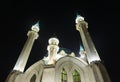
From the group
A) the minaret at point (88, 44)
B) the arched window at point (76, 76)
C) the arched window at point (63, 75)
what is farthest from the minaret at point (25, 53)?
the minaret at point (88, 44)

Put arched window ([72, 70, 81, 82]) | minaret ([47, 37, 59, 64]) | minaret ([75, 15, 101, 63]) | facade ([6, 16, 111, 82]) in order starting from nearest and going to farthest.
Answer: facade ([6, 16, 111, 82]), arched window ([72, 70, 81, 82]), minaret ([75, 15, 101, 63]), minaret ([47, 37, 59, 64])

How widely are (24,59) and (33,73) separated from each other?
2.55m

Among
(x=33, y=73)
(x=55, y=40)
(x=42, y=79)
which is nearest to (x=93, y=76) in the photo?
(x=42, y=79)

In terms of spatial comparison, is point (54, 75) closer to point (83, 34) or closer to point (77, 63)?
point (77, 63)

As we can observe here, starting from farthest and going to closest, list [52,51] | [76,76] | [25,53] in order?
[52,51]
[25,53]
[76,76]

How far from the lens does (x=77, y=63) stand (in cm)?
2445

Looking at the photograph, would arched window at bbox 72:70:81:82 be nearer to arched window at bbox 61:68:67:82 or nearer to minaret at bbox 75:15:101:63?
arched window at bbox 61:68:67:82

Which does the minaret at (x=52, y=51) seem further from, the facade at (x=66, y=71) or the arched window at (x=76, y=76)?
the arched window at (x=76, y=76)

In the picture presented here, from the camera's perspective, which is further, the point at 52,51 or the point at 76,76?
the point at 52,51

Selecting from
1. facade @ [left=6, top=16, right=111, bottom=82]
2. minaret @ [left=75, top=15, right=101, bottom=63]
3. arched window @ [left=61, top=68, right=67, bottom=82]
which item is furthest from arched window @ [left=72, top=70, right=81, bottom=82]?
minaret @ [left=75, top=15, right=101, bottom=63]

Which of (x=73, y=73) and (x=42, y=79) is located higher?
(x=73, y=73)

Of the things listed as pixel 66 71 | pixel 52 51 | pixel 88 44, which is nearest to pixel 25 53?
pixel 52 51

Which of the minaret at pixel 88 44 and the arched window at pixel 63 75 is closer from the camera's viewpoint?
the arched window at pixel 63 75

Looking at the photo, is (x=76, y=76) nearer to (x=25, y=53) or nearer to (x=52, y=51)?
(x=52, y=51)
